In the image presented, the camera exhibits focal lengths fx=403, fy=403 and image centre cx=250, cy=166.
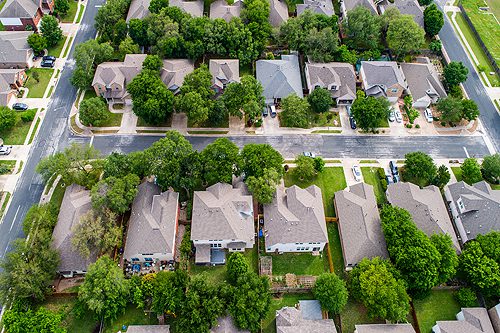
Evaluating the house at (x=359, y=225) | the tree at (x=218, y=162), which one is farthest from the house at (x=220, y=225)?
the house at (x=359, y=225)

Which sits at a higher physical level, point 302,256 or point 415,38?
point 415,38

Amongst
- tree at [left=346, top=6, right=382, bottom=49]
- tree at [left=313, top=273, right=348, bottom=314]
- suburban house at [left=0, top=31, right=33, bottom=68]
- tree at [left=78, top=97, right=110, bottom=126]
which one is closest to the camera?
tree at [left=313, top=273, right=348, bottom=314]

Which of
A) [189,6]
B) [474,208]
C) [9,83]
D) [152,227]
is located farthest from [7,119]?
[474,208]

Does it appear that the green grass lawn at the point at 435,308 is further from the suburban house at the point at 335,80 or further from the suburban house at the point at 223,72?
the suburban house at the point at 223,72

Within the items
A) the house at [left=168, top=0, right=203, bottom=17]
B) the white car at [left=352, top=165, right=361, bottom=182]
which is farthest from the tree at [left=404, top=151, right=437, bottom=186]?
the house at [left=168, top=0, right=203, bottom=17]

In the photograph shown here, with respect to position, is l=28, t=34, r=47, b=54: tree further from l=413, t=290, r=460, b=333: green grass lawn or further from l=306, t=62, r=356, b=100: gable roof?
l=413, t=290, r=460, b=333: green grass lawn

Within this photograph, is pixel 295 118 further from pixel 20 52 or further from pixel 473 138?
pixel 20 52

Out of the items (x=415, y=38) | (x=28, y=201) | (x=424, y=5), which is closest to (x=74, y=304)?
(x=28, y=201)
